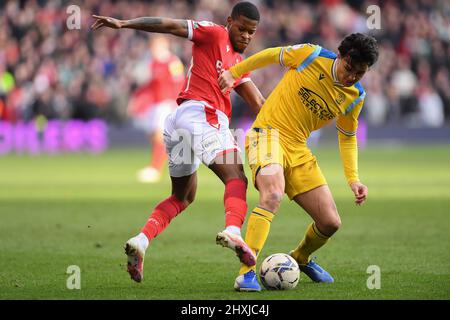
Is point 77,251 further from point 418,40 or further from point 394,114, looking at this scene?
point 418,40

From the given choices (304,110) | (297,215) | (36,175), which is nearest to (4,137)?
(36,175)

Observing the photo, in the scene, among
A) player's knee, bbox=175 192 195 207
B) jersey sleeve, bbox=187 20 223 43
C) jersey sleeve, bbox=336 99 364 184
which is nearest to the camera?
jersey sleeve, bbox=187 20 223 43

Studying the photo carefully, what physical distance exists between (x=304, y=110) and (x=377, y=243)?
2886mm

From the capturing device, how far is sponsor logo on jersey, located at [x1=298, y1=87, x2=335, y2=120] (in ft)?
24.3

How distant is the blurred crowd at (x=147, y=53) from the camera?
2653cm

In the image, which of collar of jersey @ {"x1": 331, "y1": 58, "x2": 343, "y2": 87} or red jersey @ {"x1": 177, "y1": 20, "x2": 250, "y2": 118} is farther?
red jersey @ {"x1": 177, "y1": 20, "x2": 250, "y2": 118}

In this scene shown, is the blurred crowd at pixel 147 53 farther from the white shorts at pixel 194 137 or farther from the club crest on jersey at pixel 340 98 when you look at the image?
the club crest on jersey at pixel 340 98

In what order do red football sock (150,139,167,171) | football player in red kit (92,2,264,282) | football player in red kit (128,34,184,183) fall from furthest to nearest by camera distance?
red football sock (150,139,167,171), football player in red kit (128,34,184,183), football player in red kit (92,2,264,282)

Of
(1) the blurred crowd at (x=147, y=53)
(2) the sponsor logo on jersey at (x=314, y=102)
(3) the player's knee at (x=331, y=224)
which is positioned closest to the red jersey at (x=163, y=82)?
(1) the blurred crowd at (x=147, y=53)

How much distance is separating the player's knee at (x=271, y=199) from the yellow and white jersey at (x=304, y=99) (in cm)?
43

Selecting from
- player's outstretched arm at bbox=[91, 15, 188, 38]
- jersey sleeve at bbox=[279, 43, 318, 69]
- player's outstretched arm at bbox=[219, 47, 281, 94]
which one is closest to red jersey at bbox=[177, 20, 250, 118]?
player's outstretched arm at bbox=[91, 15, 188, 38]

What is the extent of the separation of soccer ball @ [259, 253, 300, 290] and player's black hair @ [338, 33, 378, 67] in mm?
1627

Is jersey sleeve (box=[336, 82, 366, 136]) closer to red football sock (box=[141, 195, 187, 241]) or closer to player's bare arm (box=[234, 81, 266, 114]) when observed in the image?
player's bare arm (box=[234, 81, 266, 114])

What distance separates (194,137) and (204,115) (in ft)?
0.66
